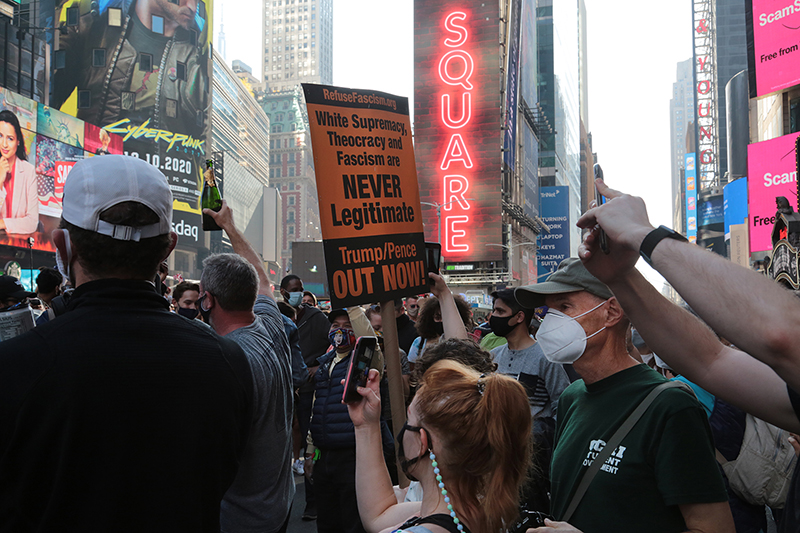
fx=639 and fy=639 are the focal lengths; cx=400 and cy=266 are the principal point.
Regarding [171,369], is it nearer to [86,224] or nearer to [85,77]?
[86,224]

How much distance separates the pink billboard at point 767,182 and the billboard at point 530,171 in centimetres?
3514

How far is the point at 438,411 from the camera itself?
223cm

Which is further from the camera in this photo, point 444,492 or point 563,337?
point 563,337

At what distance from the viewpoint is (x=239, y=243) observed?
364 cm

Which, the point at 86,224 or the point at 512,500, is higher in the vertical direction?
the point at 86,224

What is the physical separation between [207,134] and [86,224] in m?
79.7

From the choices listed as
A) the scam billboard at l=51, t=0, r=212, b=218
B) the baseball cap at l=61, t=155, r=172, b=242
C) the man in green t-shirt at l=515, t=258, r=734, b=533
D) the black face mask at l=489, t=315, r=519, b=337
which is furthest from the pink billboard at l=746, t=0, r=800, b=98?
the scam billboard at l=51, t=0, r=212, b=218

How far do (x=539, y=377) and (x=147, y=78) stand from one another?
73772 mm

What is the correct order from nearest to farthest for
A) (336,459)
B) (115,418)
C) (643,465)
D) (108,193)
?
(115,418), (108,193), (643,465), (336,459)

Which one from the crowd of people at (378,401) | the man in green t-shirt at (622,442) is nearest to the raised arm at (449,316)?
the crowd of people at (378,401)

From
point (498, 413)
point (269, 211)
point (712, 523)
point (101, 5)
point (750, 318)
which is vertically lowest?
point (712, 523)

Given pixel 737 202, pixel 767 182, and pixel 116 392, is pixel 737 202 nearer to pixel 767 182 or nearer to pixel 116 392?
pixel 767 182

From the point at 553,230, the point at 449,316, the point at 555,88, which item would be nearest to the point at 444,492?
the point at 449,316

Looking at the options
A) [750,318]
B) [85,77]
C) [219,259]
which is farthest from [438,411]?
[85,77]
